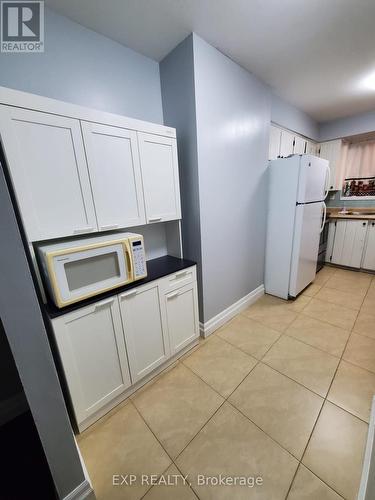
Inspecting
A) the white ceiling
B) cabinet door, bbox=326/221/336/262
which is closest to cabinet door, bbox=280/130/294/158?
the white ceiling

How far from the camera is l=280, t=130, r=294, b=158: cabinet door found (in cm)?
287

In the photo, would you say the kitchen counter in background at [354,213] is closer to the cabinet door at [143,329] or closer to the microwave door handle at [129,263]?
the cabinet door at [143,329]

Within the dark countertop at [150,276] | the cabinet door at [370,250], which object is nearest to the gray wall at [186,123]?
the dark countertop at [150,276]

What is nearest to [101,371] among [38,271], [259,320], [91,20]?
[38,271]

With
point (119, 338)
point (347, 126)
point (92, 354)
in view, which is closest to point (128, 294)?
point (119, 338)

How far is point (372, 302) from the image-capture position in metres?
2.52

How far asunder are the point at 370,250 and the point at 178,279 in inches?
134

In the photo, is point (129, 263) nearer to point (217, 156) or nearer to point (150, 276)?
point (150, 276)

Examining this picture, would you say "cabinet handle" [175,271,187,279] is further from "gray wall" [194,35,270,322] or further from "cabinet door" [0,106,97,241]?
"cabinet door" [0,106,97,241]

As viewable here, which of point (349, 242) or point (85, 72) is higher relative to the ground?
point (85, 72)

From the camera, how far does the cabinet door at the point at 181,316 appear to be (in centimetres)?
165

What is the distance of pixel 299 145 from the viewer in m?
3.26

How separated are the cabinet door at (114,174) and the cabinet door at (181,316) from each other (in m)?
0.69

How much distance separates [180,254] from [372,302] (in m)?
2.52
